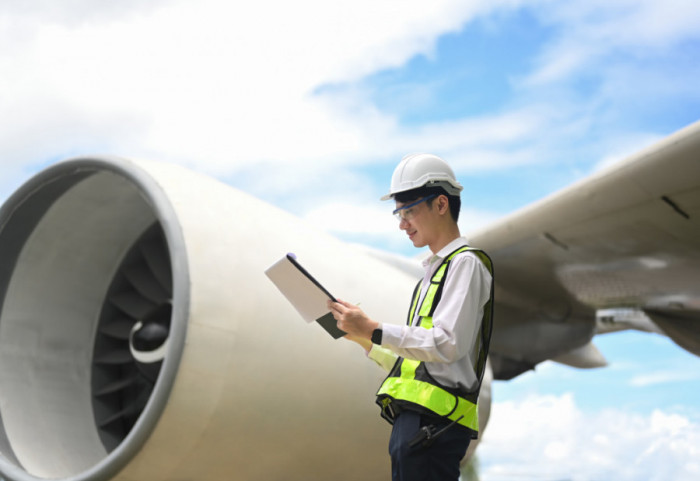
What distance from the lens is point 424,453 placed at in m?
1.62

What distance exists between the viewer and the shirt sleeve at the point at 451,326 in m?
1.57

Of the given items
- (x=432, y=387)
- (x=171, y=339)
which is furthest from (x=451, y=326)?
(x=171, y=339)

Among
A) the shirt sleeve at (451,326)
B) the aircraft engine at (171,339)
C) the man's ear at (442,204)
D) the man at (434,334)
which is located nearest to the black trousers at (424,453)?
the man at (434,334)

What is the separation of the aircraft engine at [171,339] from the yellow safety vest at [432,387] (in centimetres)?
101

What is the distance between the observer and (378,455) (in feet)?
10.5

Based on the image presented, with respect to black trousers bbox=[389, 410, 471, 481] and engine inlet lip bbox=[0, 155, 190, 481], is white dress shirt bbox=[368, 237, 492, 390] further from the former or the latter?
engine inlet lip bbox=[0, 155, 190, 481]

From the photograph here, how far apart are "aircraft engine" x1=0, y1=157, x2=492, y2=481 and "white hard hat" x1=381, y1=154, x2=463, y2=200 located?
41.4 inches

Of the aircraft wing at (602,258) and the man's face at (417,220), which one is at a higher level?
the aircraft wing at (602,258)

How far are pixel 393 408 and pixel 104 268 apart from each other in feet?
7.99

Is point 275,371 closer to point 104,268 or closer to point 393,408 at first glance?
point 393,408

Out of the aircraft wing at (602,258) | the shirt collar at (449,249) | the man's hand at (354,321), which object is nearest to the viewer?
the man's hand at (354,321)

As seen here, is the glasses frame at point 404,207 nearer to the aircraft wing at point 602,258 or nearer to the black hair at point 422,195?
the black hair at point 422,195

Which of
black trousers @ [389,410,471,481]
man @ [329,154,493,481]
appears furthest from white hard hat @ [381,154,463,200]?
black trousers @ [389,410,471,481]

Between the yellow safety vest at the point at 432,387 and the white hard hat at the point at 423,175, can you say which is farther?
the white hard hat at the point at 423,175
